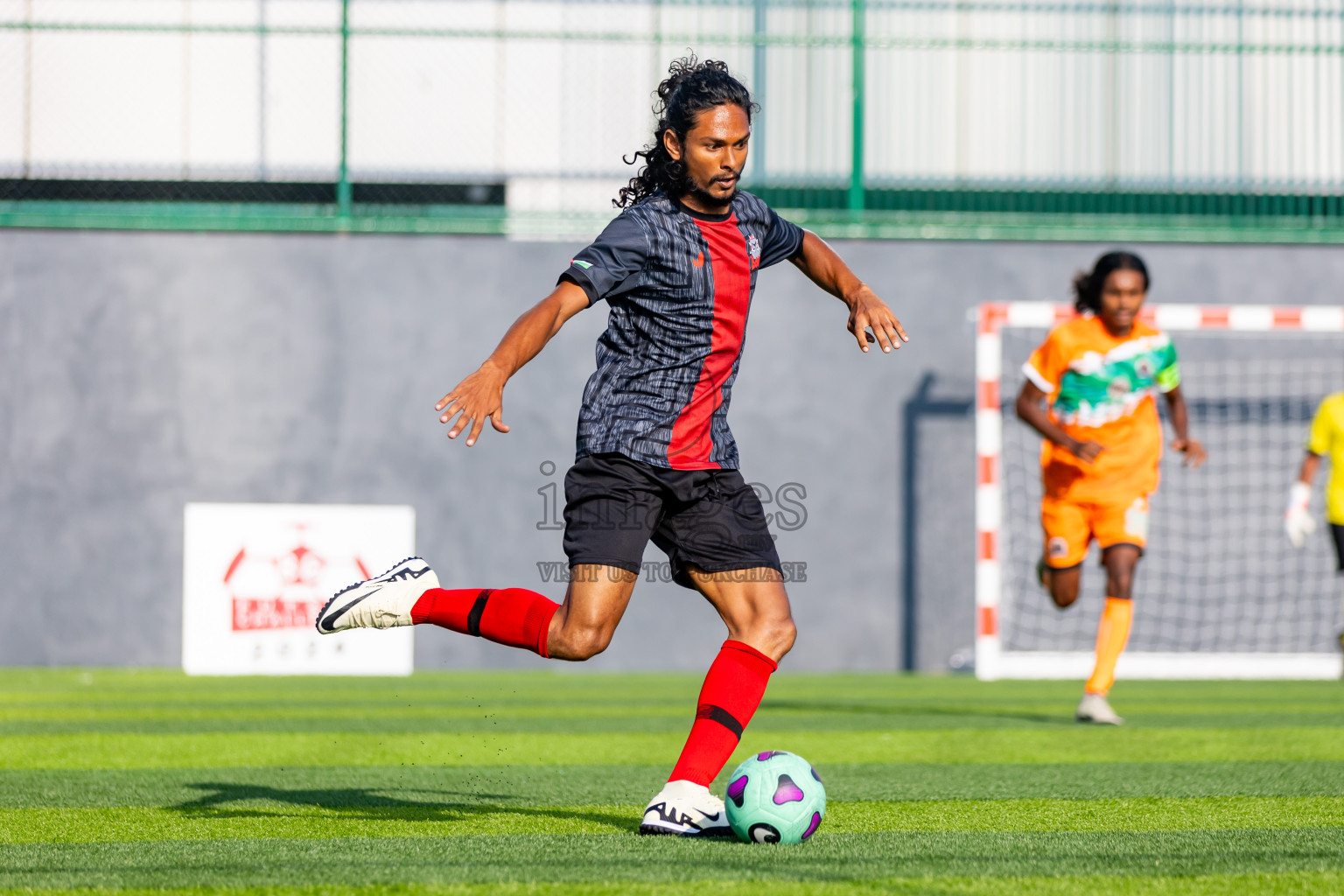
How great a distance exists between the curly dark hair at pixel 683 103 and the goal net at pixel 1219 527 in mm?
7261

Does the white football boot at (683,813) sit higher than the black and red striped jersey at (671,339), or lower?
lower

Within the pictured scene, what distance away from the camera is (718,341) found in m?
3.89

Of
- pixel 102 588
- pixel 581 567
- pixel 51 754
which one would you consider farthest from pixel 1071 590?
pixel 102 588

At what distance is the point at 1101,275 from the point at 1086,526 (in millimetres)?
1211

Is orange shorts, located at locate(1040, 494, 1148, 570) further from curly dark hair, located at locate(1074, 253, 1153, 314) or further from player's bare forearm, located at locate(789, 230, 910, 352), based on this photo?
player's bare forearm, located at locate(789, 230, 910, 352)

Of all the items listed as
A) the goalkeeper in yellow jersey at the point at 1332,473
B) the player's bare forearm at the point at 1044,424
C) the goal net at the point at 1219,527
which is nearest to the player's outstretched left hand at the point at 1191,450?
Result: the player's bare forearm at the point at 1044,424

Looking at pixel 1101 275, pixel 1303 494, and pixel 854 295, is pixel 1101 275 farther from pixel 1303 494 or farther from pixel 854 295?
pixel 854 295

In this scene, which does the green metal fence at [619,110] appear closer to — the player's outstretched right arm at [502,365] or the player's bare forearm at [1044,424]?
the player's bare forearm at [1044,424]

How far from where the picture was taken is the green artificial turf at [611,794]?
3.02 m

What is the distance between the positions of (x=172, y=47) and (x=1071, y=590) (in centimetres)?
815

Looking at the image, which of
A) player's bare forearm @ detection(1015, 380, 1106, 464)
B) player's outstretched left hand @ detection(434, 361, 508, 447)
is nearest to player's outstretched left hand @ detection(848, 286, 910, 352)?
player's outstretched left hand @ detection(434, 361, 508, 447)

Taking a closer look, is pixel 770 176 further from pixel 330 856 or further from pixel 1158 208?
pixel 330 856

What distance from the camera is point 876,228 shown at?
11297mm

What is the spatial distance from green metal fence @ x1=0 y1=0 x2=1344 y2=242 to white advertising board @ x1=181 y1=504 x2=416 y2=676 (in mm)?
2500
